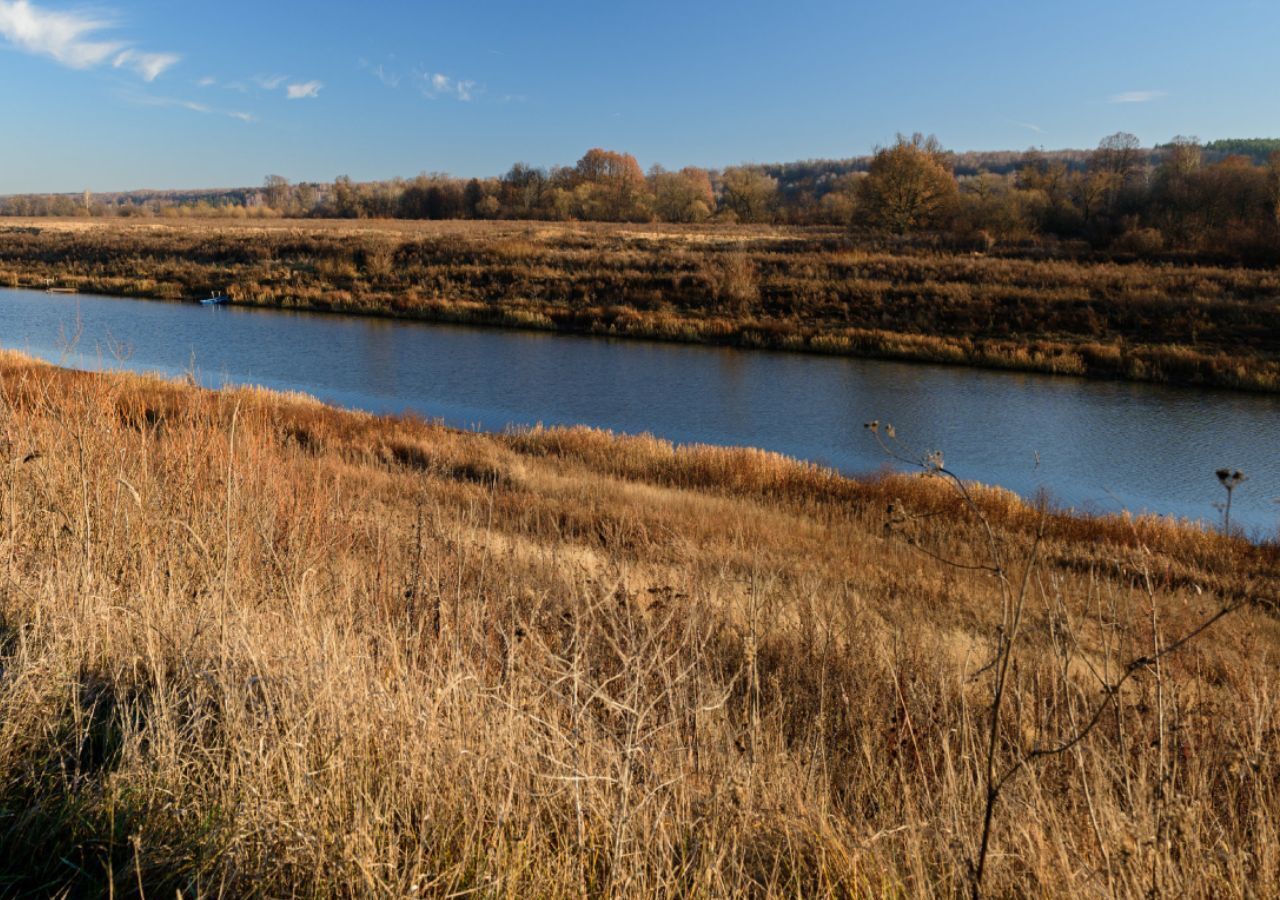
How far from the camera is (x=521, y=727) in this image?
10.1 ft

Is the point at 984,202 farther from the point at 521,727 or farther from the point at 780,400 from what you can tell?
the point at 521,727

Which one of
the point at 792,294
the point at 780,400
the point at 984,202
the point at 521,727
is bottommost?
the point at 780,400

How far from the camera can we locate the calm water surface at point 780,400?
52.6ft

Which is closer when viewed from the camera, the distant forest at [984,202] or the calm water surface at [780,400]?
the calm water surface at [780,400]

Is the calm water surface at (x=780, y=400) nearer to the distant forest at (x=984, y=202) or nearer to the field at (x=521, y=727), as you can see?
the field at (x=521, y=727)

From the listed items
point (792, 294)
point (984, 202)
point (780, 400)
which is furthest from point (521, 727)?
point (984, 202)

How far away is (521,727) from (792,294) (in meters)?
31.5

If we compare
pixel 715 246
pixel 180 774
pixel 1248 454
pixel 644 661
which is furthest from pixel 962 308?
pixel 180 774

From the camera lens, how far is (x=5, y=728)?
2988 millimetres

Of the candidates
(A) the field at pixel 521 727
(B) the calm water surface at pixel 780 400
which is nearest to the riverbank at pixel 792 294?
(B) the calm water surface at pixel 780 400

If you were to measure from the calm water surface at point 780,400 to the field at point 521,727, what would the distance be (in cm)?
882

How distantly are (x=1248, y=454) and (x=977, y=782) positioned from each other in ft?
55.8

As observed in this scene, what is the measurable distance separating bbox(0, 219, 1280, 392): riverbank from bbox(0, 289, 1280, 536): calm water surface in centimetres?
→ 165

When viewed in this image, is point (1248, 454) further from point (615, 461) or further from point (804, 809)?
point (804, 809)
